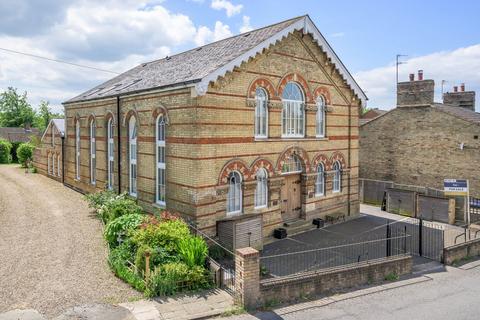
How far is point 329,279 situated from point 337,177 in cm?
967

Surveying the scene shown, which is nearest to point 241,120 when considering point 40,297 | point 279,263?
point 279,263

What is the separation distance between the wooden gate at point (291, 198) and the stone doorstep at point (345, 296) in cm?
628

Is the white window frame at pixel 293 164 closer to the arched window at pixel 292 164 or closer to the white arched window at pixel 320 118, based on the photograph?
the arched window at pixel 292 164

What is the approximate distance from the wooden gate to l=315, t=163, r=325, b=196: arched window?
4.39 ft

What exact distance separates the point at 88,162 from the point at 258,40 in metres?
13.8

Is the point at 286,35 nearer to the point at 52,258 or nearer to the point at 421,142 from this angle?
the point at 52,258

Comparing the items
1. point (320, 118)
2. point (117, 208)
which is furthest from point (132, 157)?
point (320, 118)

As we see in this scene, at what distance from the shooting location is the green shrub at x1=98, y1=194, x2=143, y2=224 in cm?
1608

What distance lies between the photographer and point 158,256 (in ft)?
37.4

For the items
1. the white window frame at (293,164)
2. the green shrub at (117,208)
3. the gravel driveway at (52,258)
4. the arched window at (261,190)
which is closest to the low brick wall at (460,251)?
the white window frame at (293,164)

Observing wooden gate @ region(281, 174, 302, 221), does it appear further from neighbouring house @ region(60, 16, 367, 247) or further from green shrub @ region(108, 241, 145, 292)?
green shrub @ region(108, 241, 145, 292)

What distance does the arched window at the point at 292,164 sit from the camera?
1757 centimetres

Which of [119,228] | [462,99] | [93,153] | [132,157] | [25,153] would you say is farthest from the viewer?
[25,153]

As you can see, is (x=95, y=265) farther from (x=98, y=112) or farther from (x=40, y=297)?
(x=98, y=112)
